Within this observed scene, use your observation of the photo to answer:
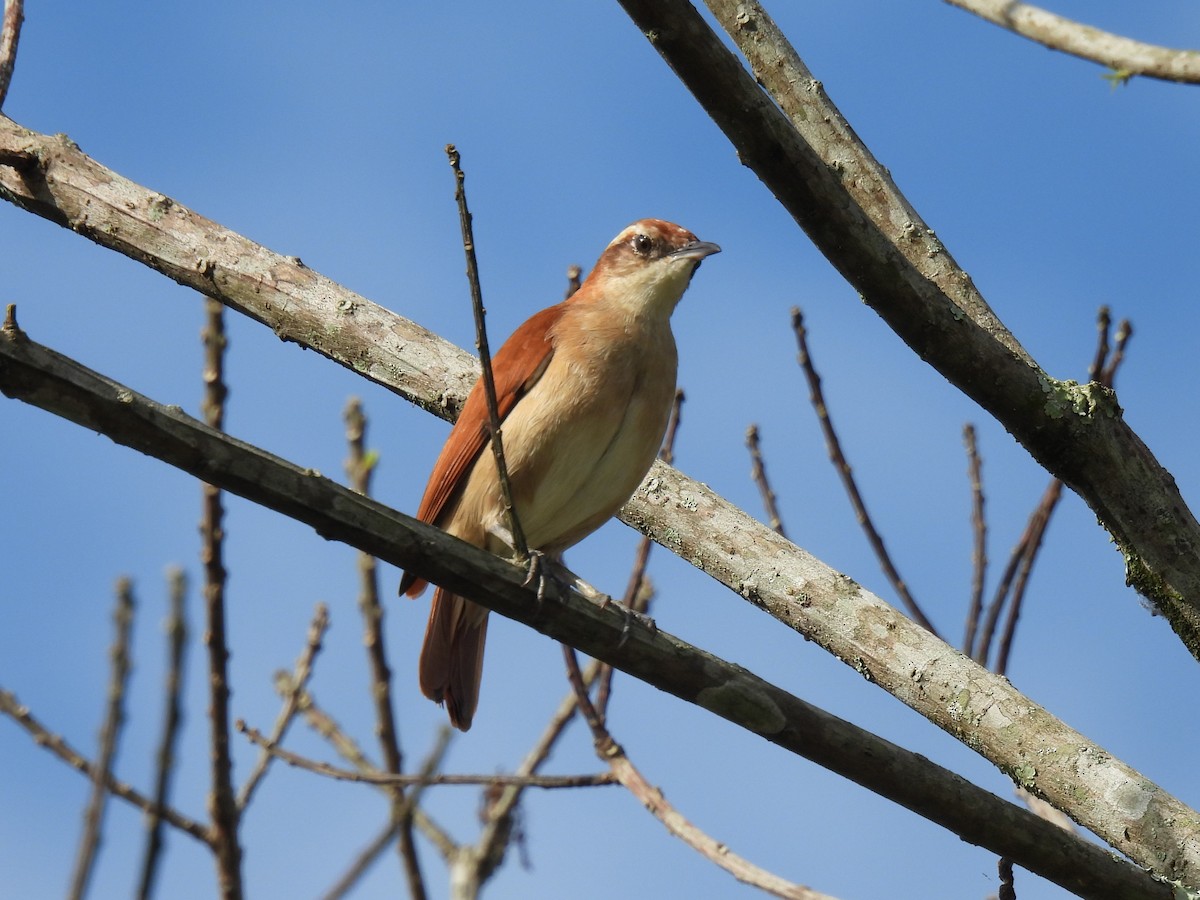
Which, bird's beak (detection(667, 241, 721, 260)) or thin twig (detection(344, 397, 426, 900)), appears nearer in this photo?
thin twig (detection(344, 397, 426, 900))

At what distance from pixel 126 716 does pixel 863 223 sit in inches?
93.4

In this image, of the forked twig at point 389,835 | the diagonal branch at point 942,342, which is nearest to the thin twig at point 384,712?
the forked twig at point 389,835

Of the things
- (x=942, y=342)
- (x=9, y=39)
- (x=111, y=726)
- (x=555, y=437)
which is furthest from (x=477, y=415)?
(x=9, y=39)

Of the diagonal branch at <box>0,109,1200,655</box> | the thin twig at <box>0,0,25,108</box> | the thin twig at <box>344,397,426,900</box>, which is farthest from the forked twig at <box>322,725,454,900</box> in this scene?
the thin twig at <box>0,0,25,108</box>

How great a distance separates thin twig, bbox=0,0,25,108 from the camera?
220 inches

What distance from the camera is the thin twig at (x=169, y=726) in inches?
110

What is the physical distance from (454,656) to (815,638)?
5.38 ft

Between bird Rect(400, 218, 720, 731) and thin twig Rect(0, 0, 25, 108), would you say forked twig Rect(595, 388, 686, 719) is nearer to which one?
bird Rect(400, 218, 720, 731)

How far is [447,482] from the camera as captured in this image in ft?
17.1

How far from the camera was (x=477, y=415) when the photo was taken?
504 centimetres

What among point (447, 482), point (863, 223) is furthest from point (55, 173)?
point (863, 223)

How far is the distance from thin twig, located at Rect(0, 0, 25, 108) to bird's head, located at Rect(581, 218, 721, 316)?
2.60 m

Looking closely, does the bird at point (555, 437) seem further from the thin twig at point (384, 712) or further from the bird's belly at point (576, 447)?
the thin twig at point (384, 712)

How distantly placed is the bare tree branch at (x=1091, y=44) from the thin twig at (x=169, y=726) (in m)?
2.29
